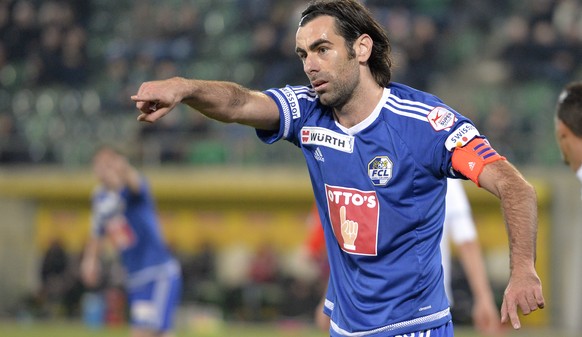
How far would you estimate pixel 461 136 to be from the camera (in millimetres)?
4758

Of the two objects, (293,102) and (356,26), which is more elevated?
(356,26)

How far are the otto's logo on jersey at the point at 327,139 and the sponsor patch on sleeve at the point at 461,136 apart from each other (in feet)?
1.74

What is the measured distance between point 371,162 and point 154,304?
633 cm

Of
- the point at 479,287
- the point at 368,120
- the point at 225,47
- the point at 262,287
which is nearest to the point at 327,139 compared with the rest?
the point at 368,120

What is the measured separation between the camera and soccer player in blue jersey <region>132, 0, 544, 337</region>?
493 cm

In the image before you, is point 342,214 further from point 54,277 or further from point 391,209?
point 54,277

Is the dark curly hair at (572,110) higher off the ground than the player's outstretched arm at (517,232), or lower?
higher

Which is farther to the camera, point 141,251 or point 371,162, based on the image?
point 141,251

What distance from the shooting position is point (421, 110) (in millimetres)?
4945

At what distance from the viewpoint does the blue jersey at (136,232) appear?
1073 centimetres

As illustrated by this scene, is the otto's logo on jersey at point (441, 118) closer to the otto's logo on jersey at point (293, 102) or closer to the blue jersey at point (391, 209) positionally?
the blue jersey at point (391, 209)

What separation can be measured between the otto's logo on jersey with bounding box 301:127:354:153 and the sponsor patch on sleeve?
1.74ft

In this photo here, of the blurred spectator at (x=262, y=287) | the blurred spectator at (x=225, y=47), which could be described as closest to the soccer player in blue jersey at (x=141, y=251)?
the blurred spectator at (x=262, y=287)

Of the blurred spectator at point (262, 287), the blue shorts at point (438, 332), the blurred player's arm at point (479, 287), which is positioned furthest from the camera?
the blurred spectator at point (262, 287)
